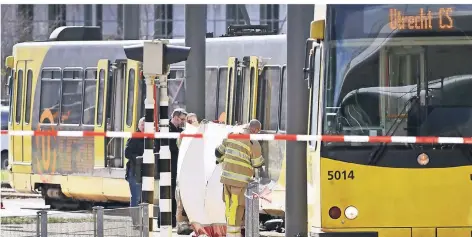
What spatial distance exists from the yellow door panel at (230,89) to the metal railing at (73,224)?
714 centimetres

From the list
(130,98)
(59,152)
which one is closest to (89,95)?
(59,152)

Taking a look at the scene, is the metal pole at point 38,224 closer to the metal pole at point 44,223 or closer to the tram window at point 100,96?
the metal pole at point 44,223

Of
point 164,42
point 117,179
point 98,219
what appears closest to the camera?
point 98,219

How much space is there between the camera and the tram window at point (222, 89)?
20.8 m

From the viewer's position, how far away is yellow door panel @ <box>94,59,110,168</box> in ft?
75.5

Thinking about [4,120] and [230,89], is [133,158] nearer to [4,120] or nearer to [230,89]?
[230,89]

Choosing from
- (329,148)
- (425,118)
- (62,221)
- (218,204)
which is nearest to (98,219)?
(62,221)

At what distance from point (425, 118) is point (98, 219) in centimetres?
327

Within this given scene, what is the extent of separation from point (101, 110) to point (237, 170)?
747 centimetres

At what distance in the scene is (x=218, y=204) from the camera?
55.5 ft

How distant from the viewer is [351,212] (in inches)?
531

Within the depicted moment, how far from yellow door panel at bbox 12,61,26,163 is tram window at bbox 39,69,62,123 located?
0.52 metres
